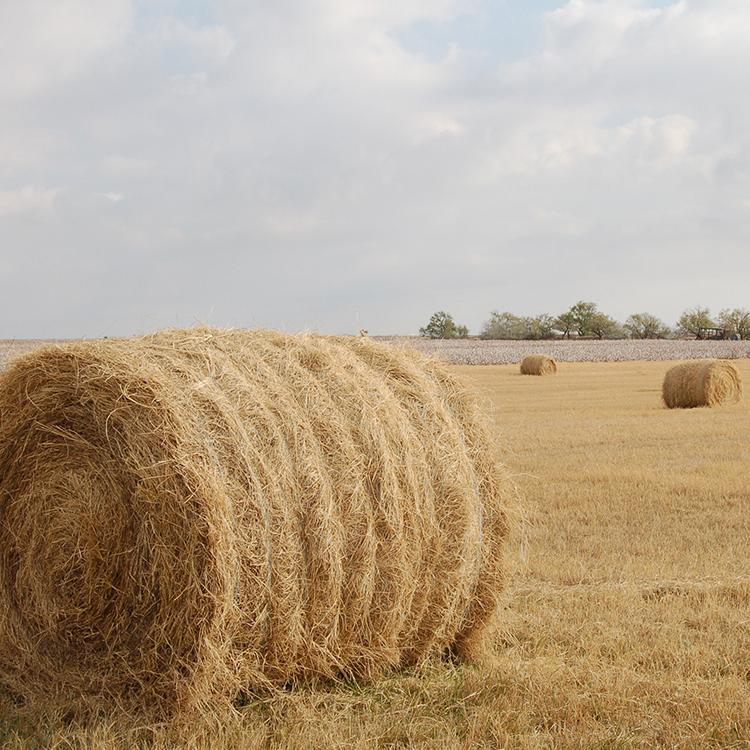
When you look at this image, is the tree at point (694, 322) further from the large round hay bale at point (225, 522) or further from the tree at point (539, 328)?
the large round hay bale at point (225, 522)

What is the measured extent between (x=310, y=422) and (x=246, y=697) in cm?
158

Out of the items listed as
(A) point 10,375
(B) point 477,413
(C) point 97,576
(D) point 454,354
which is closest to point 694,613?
(B) point 477,413

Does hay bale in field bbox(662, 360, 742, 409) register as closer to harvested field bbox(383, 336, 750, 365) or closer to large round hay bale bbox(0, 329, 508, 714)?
large round hay bale bbox(0, 329, 508, 714)

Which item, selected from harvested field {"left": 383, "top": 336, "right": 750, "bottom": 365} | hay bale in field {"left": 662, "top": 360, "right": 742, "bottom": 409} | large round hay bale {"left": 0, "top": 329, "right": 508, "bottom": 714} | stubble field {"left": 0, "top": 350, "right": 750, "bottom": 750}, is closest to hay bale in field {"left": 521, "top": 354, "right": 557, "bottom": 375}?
harvested field {"left": 383, "top": 336, "right": 750, "bottom": 365}

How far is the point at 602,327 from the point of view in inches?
3831

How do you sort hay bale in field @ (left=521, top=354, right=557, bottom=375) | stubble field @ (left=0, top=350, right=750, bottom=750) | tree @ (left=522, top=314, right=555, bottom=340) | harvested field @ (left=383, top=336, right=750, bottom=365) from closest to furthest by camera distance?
stubble field @ (left=0, top=350, right=750, bottom=750) < hay bale in field @ (left=521, top=354, right=557, bottom=375) < harvested field @ (left=383, top=336, right=750, bottom=365) < tree @ (left=522, top=314, right=555, bottom=340)

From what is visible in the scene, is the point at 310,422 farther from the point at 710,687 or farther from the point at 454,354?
the point at 454,354

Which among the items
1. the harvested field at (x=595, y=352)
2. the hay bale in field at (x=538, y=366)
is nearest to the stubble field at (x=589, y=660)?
the hay bale in field at (x=538, y=366)

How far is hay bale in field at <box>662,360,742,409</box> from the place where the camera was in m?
22.6

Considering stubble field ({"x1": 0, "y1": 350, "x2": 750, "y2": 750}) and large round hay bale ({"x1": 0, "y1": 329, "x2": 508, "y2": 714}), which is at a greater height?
large round hay bale ({"x1": 0, "y1": 329, "x2": 508, "y2": 714})

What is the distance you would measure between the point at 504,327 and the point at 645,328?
15.2m

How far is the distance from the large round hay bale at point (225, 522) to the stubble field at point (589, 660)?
287 mm

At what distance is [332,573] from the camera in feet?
16.5

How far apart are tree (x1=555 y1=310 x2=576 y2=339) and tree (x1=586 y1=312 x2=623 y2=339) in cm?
171
